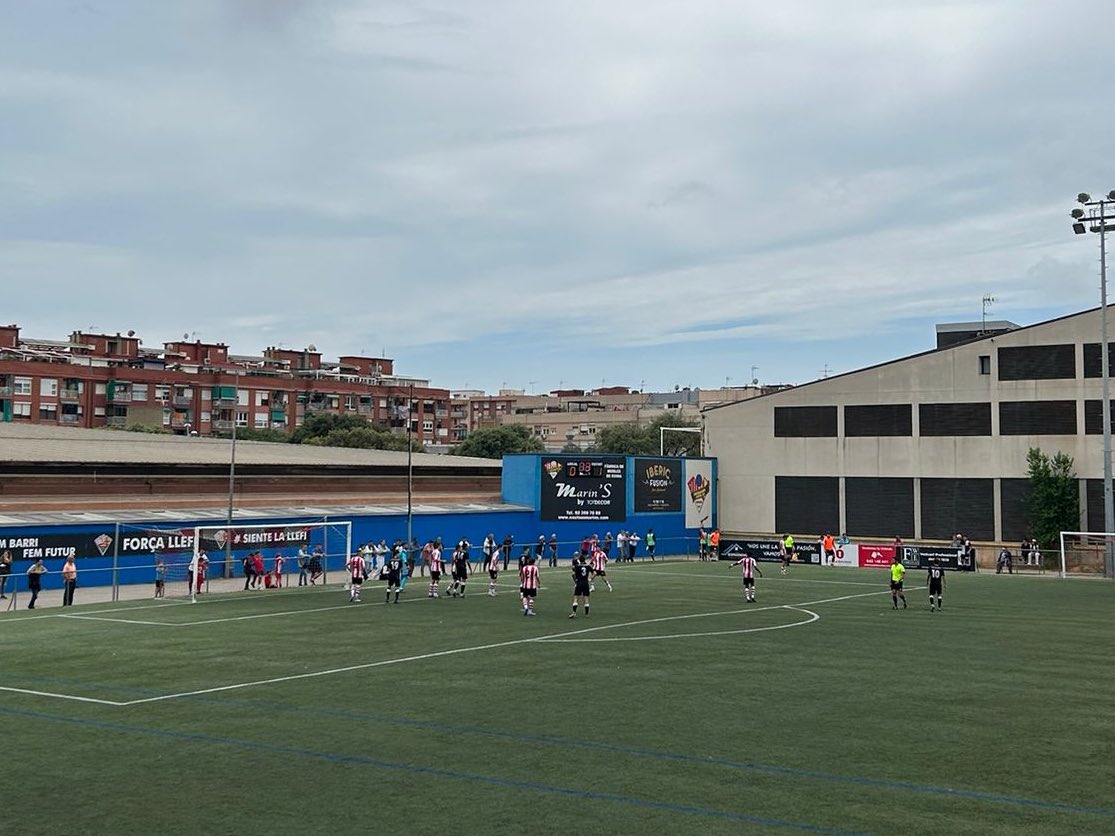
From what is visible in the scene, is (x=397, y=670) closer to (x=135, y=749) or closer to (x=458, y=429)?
(x=135, y=749)

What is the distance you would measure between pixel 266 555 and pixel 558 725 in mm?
38371

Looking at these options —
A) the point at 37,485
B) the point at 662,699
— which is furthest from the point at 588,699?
the point at 37,485

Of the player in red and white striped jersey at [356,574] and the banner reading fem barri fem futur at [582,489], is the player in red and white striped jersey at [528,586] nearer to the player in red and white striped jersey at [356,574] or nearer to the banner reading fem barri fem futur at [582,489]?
the player in red and white striped jersey at [356,574]

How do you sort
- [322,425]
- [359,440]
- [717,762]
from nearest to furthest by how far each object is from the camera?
1. [717,762]
2. [359,440]
3. [322,425]

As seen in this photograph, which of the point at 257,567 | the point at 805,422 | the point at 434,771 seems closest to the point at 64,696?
the point at 434,771

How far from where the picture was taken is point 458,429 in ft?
648

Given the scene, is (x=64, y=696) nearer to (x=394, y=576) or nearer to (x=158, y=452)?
(x=394, y=576)

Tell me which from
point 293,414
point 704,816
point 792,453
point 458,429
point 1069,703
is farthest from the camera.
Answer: point 458,429

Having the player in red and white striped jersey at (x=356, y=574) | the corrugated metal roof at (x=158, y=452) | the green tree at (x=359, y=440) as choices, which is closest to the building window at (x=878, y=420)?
the corrugated metal roof at (x=158, y=452)

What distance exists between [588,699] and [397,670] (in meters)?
5.56

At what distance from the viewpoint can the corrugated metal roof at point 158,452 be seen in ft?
185

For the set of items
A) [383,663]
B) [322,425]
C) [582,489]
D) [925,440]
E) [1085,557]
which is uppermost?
[322,425]

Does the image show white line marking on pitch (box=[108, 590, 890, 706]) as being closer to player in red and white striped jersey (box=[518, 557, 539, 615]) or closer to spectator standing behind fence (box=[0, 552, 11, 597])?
player in red and white striped jersey (box=[518, 557, 539, 615])

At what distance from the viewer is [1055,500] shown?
67.0 m
